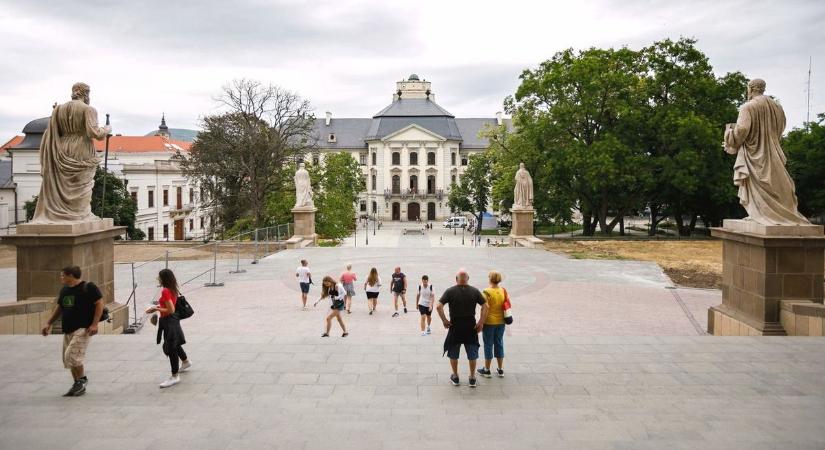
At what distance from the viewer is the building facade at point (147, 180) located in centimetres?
4912

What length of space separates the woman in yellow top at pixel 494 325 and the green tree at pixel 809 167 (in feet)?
133

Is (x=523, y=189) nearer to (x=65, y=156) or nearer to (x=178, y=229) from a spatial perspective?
(x=65, y=156)

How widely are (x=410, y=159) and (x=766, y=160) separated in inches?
3115

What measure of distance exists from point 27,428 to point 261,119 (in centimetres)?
3508

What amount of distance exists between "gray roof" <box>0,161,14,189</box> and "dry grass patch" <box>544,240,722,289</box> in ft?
141

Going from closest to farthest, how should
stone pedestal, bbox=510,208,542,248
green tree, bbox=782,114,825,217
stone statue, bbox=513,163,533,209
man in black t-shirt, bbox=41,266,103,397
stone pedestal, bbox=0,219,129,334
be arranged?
man in black t-shirt, bbox=41,266,103,397
stone pedestal, bbox=0,219,129,334
stone statue, bbox=513,163,533,209
stone pedestal, bbox=510,208,542,248
green tree, bbox=782,114,825,217

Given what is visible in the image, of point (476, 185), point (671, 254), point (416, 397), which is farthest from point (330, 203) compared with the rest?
point (416, 397)

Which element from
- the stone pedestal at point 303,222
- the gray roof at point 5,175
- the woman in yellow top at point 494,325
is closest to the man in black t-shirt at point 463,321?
the woman in yellow top at point 494,325

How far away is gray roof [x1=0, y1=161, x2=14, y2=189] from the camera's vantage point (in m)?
48.8

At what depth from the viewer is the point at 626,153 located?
3547 centimetres

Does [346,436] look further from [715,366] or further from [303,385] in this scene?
[715,366]

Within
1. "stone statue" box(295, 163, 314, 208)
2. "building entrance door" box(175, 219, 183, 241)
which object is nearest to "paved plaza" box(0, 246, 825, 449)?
"stone statue" box(295, 163, 314, 208)

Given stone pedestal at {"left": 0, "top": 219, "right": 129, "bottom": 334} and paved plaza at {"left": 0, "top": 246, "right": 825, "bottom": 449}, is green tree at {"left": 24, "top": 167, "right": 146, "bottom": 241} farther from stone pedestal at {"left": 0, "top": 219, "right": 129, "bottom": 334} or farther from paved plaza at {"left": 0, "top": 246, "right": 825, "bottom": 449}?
paved plaza at {"left": 0, "top": 246, "right": 825, "bottom": 449}

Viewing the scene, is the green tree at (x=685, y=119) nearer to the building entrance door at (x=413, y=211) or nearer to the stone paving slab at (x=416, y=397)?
the stone paving slab at (x=416, y=397)
